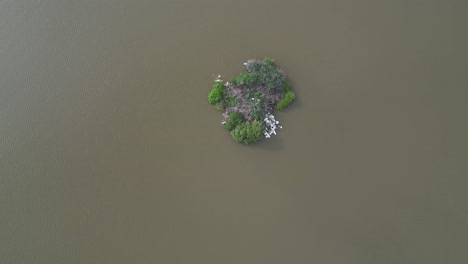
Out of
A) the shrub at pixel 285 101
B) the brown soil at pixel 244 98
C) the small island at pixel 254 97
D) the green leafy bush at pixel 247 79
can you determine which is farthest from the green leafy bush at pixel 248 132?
the green leafy bush at pixel 247 79

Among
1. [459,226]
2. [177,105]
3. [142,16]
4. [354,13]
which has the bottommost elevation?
[459,226]

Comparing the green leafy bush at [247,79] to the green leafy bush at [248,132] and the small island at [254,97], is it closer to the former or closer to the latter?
the small island at [254,97]

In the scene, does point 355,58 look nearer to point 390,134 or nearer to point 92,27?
point 390,134

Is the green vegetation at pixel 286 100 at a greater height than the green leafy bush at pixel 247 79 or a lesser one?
lesser

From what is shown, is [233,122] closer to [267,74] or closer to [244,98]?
[244,98]

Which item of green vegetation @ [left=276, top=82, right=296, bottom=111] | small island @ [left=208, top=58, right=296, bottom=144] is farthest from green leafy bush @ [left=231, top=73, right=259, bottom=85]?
green vegetation @ [left=276, top=82, right=296, bottom=111]

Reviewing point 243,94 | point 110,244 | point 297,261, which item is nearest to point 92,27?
point 243,94

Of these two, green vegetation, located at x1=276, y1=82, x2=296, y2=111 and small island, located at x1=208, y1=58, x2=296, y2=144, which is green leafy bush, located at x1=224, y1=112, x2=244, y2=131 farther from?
green vegetation, located at x1=276, y1=82, x2=296, y2=111
